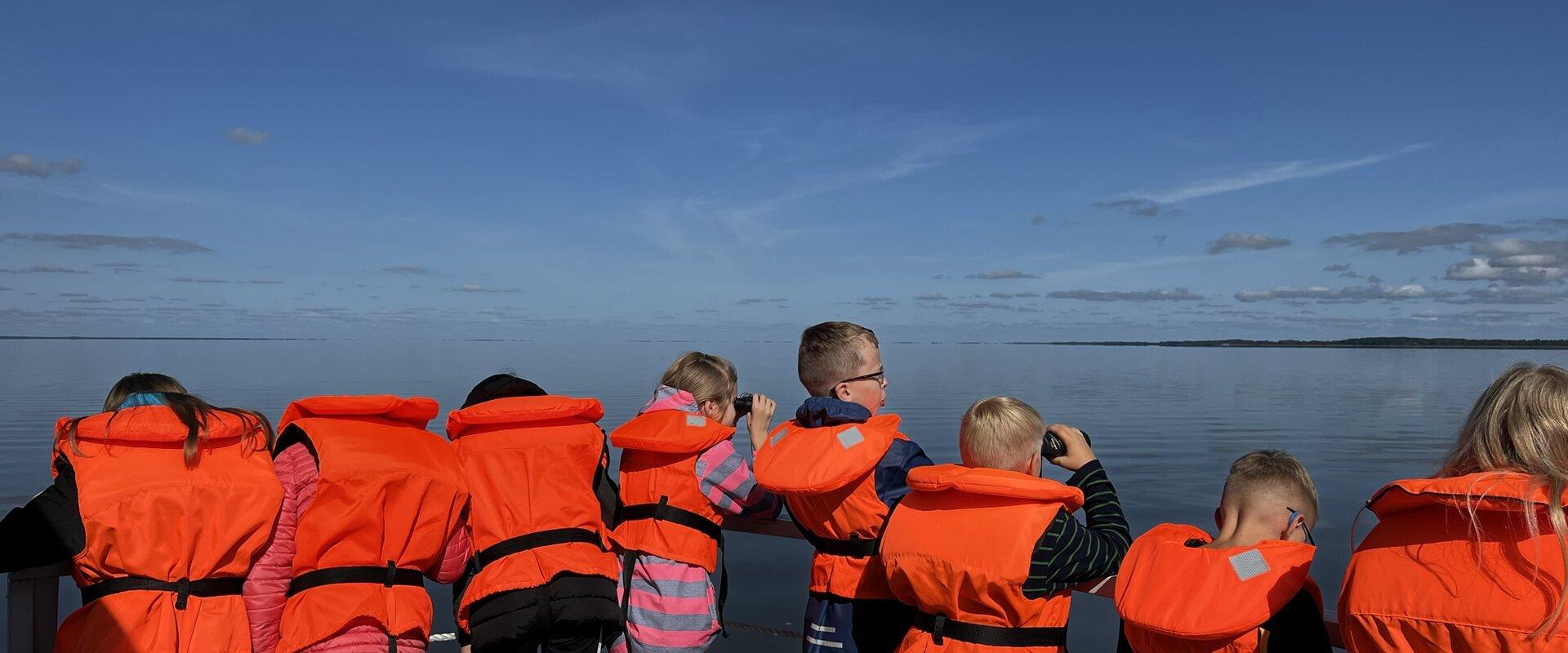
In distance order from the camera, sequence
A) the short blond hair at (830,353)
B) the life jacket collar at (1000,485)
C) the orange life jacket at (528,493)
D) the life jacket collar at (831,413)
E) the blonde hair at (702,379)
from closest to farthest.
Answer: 1. the life jacket collar at (1000,485)
2. the life jacket collar at (831,413)
3. the orange life jacket at (528,493)
4. the short blond hair at (830,353)
5. the blonde hair at (702,379)

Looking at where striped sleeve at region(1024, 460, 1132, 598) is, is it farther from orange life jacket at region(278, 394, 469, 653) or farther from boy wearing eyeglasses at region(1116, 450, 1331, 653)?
orange life jacket at region(278, 394, 469, 653)

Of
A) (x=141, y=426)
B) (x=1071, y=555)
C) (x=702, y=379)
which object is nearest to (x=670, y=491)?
(x=702, y=379)

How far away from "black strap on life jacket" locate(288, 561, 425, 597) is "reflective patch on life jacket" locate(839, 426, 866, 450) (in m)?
1.32

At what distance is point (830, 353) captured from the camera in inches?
132

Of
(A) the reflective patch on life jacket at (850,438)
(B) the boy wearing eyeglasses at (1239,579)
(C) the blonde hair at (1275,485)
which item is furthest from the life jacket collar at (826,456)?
(C) the blonde hair at (1275,485)

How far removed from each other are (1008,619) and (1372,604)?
2.62ft

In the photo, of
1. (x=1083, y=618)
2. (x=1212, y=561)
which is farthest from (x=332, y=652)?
(x=1083, y=618)

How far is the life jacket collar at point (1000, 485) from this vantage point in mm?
2455

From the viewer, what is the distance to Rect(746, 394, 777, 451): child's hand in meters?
3.60

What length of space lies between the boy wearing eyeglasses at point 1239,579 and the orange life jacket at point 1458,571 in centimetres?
13

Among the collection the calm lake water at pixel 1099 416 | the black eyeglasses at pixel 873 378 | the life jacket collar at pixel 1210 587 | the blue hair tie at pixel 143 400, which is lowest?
the calm lake water at pixel 1099 416

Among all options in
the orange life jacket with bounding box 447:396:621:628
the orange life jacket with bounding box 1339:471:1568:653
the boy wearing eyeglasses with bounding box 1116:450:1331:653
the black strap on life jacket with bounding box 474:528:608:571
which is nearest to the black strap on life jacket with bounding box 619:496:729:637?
the orange life jacket with bounding box 447:396:621:628

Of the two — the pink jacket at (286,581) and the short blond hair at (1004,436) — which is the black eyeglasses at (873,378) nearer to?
the short blond hair at (1004,436)

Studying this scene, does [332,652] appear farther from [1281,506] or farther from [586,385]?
[586,385]
